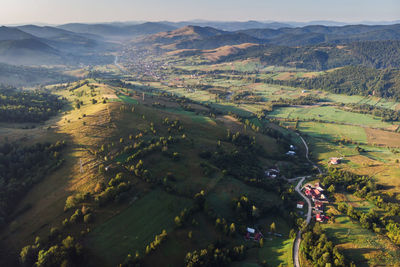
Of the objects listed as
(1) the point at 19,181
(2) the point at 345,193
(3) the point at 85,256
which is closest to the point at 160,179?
(3) the point at 85,256

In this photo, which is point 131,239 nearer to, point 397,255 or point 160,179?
point 160,179

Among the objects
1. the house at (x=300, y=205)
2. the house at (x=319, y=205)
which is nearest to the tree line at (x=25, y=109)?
the house at (x=300, y=205)

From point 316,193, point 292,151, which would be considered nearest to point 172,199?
point 316,193

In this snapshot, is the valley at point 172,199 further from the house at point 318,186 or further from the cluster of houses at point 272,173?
the house at point 318,186

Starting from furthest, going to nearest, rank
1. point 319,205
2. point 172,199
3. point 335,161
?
point 335,161 → point 319,205 → point 172,199

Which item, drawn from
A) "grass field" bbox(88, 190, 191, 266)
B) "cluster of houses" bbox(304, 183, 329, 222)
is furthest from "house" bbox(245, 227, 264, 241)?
"cluster of houses" bbox(304, 183, 329, 222)

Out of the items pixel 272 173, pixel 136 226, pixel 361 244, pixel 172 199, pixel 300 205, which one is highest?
pixel 172 199

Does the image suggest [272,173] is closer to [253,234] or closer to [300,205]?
[300,205]
